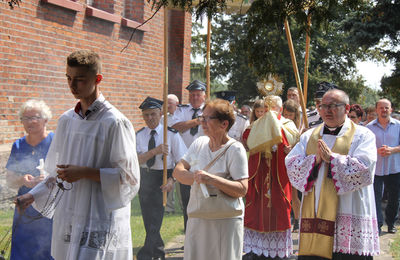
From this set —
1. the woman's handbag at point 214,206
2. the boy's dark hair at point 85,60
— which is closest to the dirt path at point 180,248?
the woman's handbag at point 214,206

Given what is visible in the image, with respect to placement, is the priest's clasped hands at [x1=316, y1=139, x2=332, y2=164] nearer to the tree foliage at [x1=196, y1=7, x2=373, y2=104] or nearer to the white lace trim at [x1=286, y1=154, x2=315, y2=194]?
the white lace trim at [x1=286, y1=154, x2=315, y2=194]

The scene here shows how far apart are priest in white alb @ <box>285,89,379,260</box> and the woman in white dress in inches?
38.3

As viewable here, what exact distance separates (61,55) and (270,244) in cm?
490

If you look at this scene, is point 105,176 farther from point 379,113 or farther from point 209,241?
point 379,113

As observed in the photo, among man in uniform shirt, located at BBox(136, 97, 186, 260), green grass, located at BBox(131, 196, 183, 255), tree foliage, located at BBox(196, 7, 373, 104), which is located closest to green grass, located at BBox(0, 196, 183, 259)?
green grass, located at BBox(131, 196, 183, 255)

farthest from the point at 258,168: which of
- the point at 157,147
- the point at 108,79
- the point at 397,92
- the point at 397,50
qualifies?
the point at 397,92

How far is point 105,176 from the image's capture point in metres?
3.38

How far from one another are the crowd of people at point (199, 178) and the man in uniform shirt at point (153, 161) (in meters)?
0.01

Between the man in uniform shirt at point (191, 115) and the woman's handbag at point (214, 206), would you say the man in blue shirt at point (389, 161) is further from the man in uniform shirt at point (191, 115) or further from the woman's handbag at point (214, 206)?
the woman's handbag at point (214, 206)

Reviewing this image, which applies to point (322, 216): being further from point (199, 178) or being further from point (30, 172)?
point (30, 172)

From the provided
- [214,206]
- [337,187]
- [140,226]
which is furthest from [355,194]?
[140,226]

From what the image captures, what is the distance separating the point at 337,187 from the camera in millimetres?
4781

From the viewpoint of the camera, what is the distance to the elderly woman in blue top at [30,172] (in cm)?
479

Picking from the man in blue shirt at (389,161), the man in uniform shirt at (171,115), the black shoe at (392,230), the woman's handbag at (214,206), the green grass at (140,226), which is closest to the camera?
the woman's handbag at (214,206)
